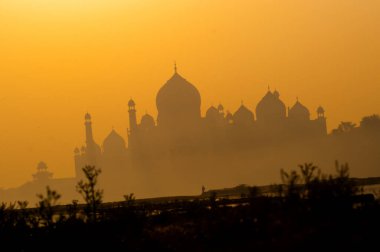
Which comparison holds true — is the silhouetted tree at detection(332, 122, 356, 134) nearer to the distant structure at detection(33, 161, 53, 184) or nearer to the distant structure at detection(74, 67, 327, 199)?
the distant structure at detection(74, 67, 327, 199)

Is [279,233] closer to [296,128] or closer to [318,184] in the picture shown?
[318,184]

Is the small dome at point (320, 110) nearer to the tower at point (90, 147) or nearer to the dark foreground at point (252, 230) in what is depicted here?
the tower at point (90, 147)

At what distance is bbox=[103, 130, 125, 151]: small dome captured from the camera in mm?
83562

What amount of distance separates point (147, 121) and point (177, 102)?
6.04 meters

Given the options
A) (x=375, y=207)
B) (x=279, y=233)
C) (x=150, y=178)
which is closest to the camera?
(x=279, y=233)

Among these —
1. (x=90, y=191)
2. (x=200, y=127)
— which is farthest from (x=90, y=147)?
(x=90, y=191)

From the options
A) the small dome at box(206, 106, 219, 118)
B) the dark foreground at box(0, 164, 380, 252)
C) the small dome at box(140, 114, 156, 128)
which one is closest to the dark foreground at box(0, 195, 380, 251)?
the dark foreground at box(0, 164, 380, 252)

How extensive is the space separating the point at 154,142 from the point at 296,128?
11.2 meters

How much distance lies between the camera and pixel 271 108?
243 feet

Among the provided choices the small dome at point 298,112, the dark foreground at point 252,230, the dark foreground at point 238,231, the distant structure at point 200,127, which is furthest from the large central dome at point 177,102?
the dark foreground at point 252,230

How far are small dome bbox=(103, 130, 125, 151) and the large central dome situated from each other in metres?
9.74

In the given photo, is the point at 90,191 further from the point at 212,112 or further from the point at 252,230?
the point at 212,112

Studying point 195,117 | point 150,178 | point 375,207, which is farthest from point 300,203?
point 150,178

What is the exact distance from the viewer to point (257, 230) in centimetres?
1770
